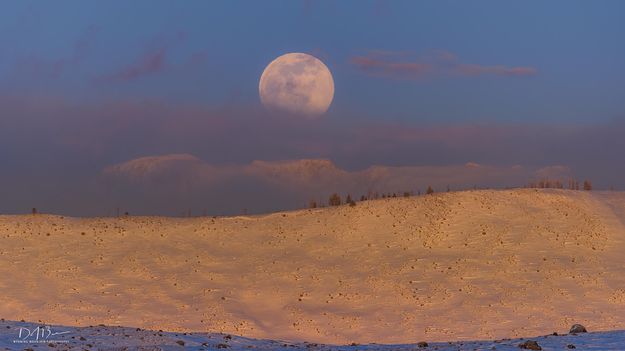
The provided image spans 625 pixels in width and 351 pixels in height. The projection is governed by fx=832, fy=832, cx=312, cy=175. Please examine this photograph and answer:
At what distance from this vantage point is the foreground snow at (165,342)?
89.0ft

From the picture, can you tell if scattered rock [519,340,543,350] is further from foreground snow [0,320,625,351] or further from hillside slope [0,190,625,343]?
hillside slope [0,190,625,343]

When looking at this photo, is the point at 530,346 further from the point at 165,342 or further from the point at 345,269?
the point at 345,269

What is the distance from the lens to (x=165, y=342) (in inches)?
1160

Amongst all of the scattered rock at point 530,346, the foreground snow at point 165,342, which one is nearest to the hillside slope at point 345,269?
the foreground snow at point 165,342

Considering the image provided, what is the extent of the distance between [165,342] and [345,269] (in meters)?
29.6

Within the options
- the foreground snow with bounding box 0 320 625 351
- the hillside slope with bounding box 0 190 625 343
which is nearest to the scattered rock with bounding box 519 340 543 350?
the foreground snow with bounding box 0 320 625 351

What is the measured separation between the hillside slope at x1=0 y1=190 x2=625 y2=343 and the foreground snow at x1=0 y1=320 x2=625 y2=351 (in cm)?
1541

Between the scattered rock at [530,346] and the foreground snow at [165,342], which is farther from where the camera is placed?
the foreground snow at [165,342]

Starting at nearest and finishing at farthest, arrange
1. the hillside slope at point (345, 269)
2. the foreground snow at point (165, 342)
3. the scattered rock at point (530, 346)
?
the scattered rock at point (530, 346) < the foreground snow at point (165, 342) < the hillside slope at point (345, 269)

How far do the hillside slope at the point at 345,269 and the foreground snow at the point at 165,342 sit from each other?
15.4 meters

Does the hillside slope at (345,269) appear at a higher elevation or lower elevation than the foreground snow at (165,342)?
higher

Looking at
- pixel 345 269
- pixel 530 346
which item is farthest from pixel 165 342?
pixel 345 269

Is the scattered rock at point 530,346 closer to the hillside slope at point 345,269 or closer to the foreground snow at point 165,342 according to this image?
the foreground snow at point 165,342

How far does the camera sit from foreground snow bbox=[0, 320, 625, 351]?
27.1m
